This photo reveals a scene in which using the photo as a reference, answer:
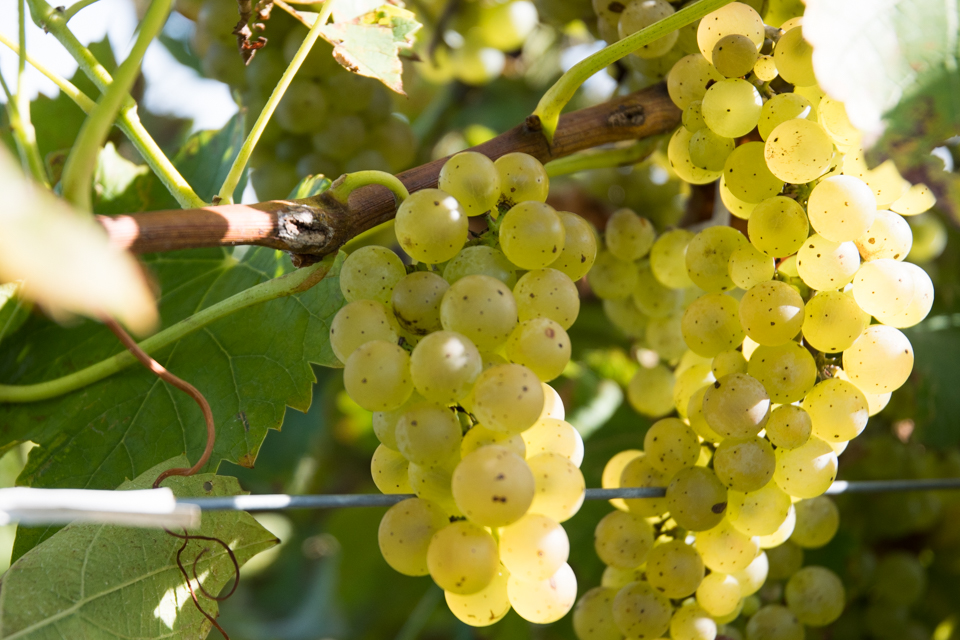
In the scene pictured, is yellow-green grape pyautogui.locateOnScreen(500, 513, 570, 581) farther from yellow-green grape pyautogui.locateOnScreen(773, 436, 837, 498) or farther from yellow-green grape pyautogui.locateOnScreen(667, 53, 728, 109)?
yellow-green grape pyautogui.locateOnScreen(667, 53, 728, 109)

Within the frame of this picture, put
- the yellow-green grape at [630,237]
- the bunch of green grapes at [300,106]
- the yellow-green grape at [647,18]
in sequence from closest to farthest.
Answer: the yellow-green grape at [647,18]
the yellow-green grape at [630,237]
the bunch of green grapes at [300,106]

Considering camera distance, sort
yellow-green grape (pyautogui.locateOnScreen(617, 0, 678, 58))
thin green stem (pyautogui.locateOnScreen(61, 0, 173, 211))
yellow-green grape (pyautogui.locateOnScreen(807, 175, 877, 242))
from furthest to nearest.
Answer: yellow-green grape (pyautogui.locateOnScreen(617, 0, 678, 58)) → yellow-green grape (pyautogui.locateOnScreen(807, 175, 877, 242)) → thin green stem (pyautogui.locateOnScreen(61, 0, 173, 211))

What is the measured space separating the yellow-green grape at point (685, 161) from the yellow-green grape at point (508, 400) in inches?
10.4

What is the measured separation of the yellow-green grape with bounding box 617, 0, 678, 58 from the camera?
0.61m

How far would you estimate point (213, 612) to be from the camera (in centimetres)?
52

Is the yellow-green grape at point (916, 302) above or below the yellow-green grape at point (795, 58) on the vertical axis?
below

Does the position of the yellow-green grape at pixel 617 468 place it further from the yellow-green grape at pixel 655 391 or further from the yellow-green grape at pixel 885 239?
the yellow-green grape at pixel 885 239

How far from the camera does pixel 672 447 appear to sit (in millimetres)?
553

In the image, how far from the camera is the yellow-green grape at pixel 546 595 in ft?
1.36

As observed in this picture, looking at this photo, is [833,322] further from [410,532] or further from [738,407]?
[410,532]

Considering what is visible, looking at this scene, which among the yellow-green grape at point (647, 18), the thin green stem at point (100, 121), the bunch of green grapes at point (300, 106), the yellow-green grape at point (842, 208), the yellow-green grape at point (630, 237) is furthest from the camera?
the bunch of green grapes at point (300, 106)

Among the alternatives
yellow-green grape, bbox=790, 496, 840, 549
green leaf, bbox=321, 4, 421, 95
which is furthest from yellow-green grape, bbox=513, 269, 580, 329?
yellow-green grape, bbox=790, 496, 840, 549

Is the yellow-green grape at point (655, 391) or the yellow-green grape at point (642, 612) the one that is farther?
the yellow-green grape at point (655, 391)

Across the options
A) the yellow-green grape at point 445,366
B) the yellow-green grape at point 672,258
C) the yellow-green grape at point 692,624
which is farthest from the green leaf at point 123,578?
the yellow-green grape at point 672,258
